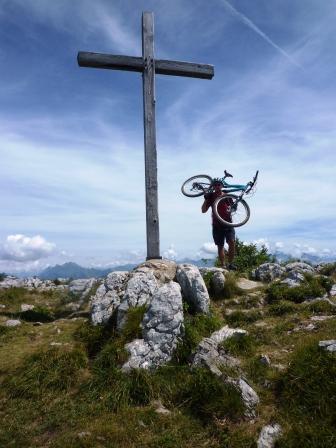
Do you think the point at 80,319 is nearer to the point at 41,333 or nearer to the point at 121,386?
the point at 41,333

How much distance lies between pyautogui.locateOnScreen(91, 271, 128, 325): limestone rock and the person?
16.5 ft

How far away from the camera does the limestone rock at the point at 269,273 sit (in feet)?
41.6

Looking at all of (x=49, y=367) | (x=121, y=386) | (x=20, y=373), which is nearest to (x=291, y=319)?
(x=121, y=386)

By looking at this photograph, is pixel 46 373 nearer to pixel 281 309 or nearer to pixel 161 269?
pixel 161 269

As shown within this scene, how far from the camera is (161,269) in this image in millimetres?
10414

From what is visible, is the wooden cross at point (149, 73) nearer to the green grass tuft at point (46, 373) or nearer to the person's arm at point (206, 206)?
the person's arm at point (206, 206)

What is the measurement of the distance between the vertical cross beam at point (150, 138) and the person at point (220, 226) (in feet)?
11.0

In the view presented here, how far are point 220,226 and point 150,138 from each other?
4520 mm

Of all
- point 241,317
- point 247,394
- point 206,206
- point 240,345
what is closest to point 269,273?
point 206,206

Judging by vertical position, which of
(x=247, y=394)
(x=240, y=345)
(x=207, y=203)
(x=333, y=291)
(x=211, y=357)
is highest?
(x=207, y=203)

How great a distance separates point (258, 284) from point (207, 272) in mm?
1700

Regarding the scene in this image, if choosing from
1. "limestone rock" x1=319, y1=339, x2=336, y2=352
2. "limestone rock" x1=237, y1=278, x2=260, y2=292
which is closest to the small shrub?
"limestone rock" x1=237, y1=278, x2=260, y2=292

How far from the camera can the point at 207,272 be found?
12.2 m

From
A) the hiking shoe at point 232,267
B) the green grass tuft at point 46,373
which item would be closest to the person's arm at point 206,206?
the hiking shoe at point 232,267
